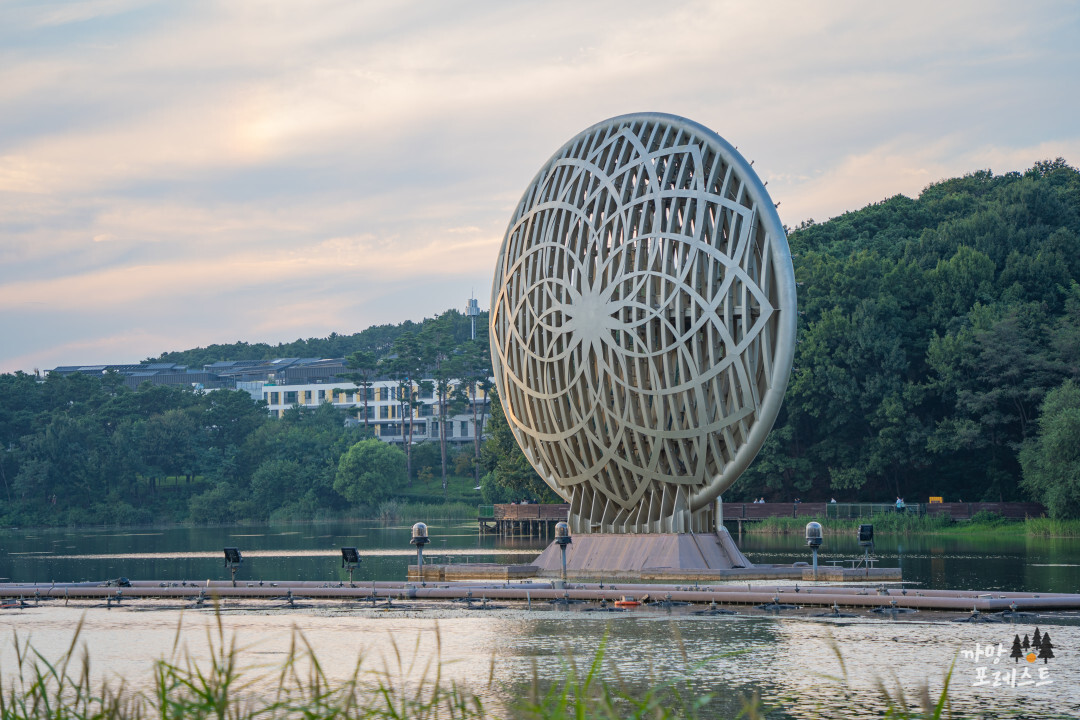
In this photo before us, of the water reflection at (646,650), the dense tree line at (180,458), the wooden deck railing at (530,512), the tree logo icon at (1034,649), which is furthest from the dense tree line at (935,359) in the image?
the tree logo icon at (1034,649)

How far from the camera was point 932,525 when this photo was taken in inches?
2130

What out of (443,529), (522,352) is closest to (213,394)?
(443,529)

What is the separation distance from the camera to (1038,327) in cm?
5756

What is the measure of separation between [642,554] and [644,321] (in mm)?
5393

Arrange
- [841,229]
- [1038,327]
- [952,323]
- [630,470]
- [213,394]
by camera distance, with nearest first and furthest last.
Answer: [630,470], [1038,327], [952,323], [841,229], [213,394]

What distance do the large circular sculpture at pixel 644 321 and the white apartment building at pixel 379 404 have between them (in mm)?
80720

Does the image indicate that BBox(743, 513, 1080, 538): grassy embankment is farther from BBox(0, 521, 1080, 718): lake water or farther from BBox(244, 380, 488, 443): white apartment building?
BBox(244, 380, 488, 443): white apartment building

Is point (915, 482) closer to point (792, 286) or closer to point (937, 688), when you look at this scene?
point (792, 286)

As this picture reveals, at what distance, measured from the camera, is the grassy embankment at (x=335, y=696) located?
538cm

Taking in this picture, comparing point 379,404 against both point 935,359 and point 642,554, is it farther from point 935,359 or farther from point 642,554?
point 642,554

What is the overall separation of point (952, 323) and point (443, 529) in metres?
28.8

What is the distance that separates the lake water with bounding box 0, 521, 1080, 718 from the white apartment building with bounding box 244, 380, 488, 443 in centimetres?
8416

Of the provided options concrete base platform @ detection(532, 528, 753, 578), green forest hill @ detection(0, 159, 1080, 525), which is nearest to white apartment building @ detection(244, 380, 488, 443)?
green forest hill @ detection(0, 159, 1080, 525)

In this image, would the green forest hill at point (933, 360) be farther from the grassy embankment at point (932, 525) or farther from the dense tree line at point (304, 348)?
the dense tree line at point (304, 348)
